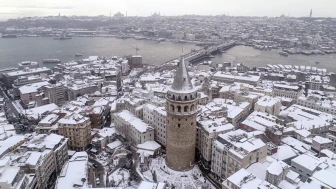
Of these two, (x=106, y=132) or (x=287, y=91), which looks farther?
(x=287, y=91)

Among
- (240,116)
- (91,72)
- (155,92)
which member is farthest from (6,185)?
(91,72)

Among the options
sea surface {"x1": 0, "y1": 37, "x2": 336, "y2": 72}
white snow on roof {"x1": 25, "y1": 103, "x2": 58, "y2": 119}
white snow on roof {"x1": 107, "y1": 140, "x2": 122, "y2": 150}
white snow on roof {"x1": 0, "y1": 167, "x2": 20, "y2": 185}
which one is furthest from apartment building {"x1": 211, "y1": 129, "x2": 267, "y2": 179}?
sea surface {"x1": 0, "y1": 37, "x2": 336, "y2": 72}

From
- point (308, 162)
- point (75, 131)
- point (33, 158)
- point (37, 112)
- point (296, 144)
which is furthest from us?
point (37, 112)

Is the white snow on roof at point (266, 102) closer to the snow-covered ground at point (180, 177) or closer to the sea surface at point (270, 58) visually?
the snow-covered ground at point (180, 177)

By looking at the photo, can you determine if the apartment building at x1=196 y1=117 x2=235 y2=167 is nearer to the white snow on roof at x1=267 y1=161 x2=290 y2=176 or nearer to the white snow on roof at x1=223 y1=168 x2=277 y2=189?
the white snow on roof at x1=223 y1=168 x2=277 y2=189

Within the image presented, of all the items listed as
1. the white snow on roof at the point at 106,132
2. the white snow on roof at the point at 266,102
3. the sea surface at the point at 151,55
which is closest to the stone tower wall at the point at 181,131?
the white snow on roof at the point at 106,132

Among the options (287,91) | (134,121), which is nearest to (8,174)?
(134,121)

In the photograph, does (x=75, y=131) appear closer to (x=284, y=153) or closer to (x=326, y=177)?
(x=284, y=153)

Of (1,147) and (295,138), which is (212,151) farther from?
(1,147)
